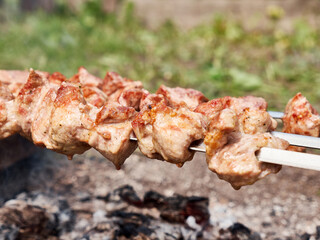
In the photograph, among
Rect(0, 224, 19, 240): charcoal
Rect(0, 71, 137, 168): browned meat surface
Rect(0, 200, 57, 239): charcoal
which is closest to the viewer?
Rect(0, 71, 137, 168): browned meat surface

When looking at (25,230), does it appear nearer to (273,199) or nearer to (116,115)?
(116,115)

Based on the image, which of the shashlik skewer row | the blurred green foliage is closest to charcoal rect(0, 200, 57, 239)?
the shashlik skewer row

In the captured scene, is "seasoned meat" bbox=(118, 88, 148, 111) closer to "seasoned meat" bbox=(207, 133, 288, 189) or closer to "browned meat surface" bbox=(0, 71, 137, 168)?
"browned meat surface" bbox=(0, 71, 137, 168)

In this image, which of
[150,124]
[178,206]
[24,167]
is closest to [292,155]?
[150,124]

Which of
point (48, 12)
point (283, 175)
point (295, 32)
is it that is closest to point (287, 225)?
point (283, 175)

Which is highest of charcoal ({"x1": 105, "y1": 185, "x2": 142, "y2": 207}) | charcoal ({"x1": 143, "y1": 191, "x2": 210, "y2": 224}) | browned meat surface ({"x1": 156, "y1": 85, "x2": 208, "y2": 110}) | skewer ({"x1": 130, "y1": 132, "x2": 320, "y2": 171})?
browned meat surface ({"x1": 156, "y1": 85, "x2": 208, "y2": 110})

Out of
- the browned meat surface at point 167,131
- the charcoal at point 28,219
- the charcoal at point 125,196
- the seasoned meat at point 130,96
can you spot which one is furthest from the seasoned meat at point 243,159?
the charcoal at point 28,219
